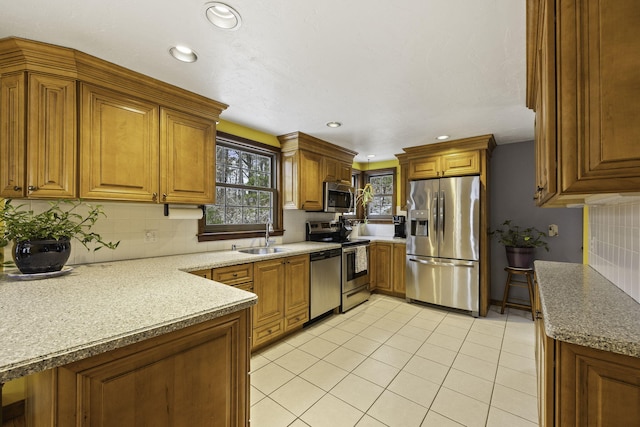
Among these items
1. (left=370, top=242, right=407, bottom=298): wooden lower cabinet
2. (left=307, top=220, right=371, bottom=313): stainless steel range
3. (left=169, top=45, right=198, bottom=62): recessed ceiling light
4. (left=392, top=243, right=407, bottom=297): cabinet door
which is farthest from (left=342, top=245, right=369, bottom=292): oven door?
(left=169, top=45, right=198, bottom=62): recessed ceiling light

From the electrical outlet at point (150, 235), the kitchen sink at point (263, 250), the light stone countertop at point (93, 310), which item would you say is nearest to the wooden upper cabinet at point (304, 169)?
the kitchen sink at point (263, 250)

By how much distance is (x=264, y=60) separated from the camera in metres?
1.80

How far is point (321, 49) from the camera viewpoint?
168 centimetres

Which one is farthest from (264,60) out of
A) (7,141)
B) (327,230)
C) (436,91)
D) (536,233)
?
(536,233)

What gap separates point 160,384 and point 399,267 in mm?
3637

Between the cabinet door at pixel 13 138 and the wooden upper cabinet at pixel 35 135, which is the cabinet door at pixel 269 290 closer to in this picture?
the wooden upper cabinet at pixel 35 135

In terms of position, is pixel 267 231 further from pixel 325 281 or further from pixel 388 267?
pixel 388 267

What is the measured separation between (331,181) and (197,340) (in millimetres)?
3036

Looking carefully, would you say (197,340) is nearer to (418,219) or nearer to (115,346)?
(115,346)

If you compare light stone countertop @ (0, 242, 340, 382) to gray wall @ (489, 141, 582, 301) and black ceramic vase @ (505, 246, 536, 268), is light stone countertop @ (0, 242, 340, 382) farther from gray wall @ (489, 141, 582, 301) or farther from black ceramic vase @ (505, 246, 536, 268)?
gray wall @ (489, 141, 582, 301)

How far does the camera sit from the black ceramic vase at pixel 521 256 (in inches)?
133

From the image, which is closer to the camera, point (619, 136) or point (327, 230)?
point (619, 136)

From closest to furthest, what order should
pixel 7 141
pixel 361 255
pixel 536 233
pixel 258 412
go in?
pixel 7 141 < pixel 258 412 < pixel 536 233 < pixel 361 255

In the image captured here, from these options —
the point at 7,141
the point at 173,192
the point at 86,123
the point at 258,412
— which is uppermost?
the point at 86,123
